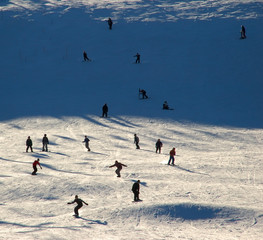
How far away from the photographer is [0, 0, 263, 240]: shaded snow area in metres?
14.9

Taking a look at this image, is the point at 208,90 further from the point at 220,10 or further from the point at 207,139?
the point at 220,10

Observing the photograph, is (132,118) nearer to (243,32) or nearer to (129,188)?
(129,188)

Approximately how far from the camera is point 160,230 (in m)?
13.7

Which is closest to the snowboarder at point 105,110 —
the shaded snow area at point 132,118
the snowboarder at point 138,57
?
the shaded snow area at point 132,118

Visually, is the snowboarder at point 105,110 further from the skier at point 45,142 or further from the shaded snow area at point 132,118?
the skier at point 45,142

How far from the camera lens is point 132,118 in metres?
32.3

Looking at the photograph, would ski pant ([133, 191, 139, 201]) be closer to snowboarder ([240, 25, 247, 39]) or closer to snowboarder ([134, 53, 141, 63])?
snowboarder ([134, 53, 141, 63])

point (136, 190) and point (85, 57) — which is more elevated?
point (85, 57)

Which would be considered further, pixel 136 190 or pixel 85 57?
pixel 85 57

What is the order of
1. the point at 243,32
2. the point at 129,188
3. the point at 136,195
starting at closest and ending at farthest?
the point at 136,195, the point at 129,188, the point at 243,32

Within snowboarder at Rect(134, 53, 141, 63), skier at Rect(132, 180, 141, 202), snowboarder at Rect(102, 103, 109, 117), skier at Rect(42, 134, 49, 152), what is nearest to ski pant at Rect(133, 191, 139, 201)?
skier at Rect(132, 180, 141, 202)

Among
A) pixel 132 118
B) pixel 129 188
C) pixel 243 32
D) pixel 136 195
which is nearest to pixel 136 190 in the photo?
pixel 136 195

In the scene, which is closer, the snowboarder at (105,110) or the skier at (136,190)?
the skier at (136,190)

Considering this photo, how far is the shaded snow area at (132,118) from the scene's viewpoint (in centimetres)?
1488
